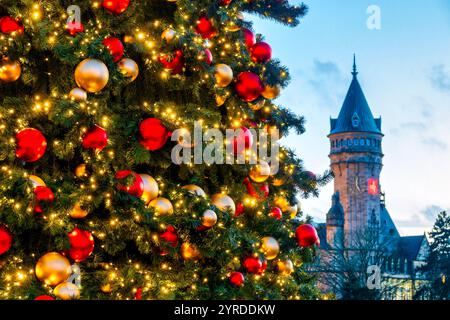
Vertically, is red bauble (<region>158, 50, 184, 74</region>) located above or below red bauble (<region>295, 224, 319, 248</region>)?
above

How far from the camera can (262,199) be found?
4.21 m

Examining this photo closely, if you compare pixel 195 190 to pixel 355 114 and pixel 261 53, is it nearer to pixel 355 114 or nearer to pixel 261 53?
pixel 261 53

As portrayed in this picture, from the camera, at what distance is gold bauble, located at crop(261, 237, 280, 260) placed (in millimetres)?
3926

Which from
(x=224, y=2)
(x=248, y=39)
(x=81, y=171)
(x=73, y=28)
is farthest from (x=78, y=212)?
(x=248, y=39)

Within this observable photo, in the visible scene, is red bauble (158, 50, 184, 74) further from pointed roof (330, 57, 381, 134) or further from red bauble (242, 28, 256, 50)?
pointed roof (330, 57, 381, 134)

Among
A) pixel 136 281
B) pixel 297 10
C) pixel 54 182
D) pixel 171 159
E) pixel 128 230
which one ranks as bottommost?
pixel 136 281

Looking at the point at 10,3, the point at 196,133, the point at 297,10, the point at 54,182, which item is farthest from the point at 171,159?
the point at 297,10

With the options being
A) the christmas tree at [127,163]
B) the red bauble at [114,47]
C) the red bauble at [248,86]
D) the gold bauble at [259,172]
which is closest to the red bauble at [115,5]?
the christmas tree at [127,163]

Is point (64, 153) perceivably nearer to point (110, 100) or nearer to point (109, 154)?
point (109, 154)

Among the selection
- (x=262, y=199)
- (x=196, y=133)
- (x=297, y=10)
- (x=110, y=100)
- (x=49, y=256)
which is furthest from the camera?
(x=297, y=10)

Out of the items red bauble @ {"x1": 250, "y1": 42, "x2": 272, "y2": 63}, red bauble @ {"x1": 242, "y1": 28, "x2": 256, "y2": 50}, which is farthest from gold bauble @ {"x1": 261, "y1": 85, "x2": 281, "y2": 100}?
red bauble @ {"x1": 242, "y1": 28, "x2": 256, "y2": 50}

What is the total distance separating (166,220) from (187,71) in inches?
40.2

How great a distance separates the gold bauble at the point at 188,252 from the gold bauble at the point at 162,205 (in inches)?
12.2

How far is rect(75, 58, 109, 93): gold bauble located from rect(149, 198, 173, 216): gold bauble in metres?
0.68
